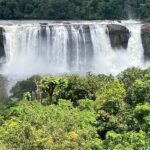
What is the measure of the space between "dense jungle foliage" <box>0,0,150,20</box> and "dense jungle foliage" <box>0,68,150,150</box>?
28411 mm

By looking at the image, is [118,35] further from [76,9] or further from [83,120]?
[83,120]

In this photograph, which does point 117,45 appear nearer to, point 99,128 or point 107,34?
point 107,34

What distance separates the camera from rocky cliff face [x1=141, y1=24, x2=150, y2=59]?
149ft

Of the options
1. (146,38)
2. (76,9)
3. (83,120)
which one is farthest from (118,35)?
(83,120)

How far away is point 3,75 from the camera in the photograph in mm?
41781

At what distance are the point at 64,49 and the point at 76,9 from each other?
12.0m

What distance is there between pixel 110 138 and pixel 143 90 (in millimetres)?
5192

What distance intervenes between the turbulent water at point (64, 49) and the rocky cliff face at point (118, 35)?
1.16ft

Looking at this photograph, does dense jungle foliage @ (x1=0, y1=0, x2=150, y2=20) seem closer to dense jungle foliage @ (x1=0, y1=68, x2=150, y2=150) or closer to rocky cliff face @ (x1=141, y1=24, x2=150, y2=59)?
rocky cliff face @ (x1=141, y1=24, x2=150, y2=59)

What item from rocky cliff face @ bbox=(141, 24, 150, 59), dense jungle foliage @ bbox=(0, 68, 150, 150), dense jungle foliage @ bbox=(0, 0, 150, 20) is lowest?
dense jungle foliage @ bbox=(0, 68, 150, 150)

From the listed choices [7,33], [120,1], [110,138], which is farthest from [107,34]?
[110,138]

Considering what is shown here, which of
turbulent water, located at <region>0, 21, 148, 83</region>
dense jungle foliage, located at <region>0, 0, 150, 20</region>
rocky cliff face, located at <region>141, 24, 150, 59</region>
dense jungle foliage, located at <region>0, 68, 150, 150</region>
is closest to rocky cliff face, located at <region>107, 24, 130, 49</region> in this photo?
turbulent water, located at <region>0, 21, 148, 83</region>

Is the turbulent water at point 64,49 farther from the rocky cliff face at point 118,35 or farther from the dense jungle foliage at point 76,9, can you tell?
the dense jungle foliage at point 76,9

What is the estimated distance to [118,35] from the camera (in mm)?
44938
